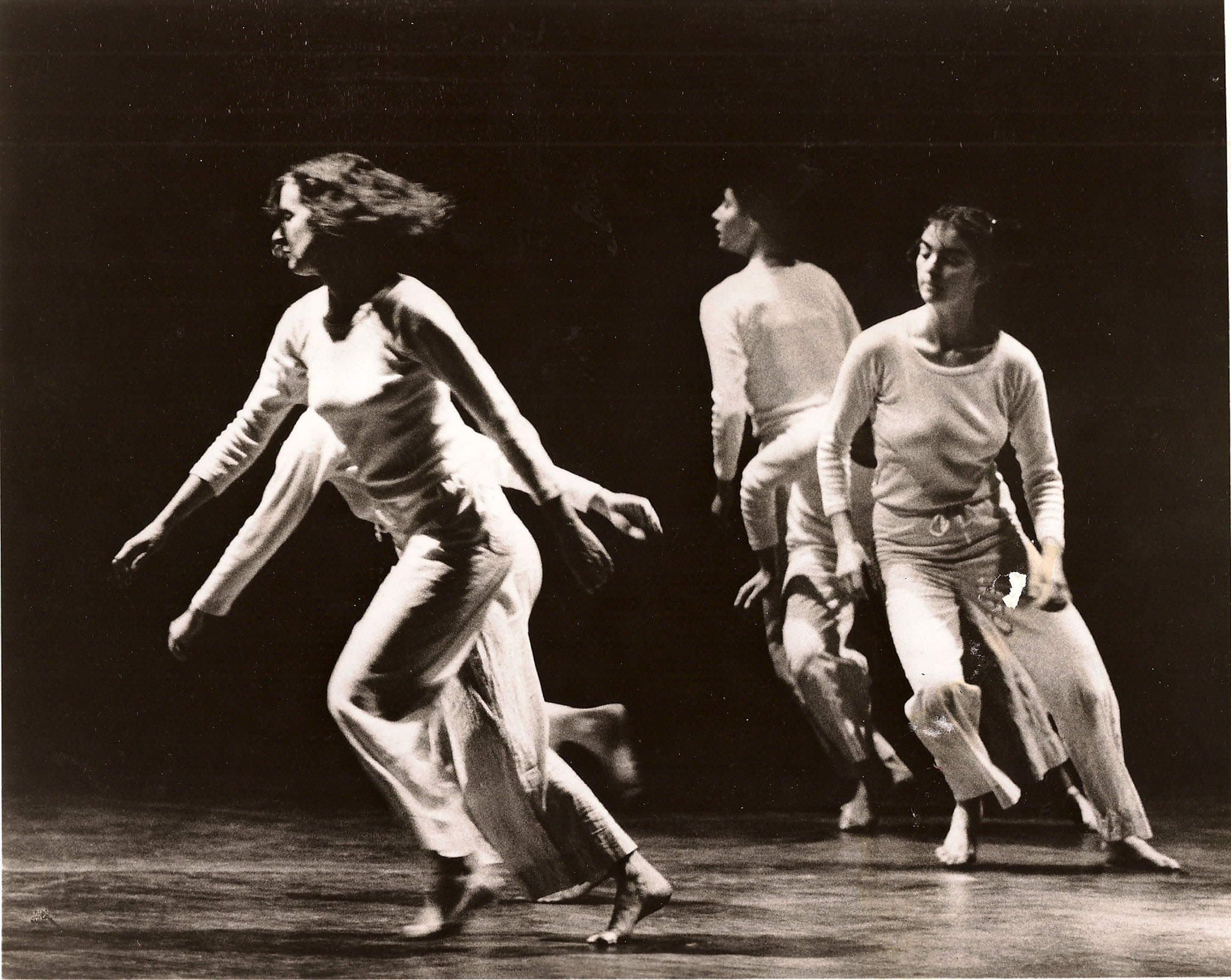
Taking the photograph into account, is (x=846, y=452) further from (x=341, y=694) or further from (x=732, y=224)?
(x=341, y=694)

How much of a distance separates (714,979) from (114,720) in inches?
75.8

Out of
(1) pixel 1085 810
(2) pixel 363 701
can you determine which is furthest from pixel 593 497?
(1) pixel 1085 810

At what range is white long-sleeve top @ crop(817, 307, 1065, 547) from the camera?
3752 mm

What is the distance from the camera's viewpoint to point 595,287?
3799 mm

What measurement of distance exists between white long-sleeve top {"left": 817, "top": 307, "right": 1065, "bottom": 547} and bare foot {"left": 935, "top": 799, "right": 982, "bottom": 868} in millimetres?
843

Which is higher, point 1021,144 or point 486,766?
point 1021,144

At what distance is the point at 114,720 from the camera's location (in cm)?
379

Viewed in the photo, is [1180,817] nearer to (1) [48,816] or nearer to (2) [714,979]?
(2) [714,979]

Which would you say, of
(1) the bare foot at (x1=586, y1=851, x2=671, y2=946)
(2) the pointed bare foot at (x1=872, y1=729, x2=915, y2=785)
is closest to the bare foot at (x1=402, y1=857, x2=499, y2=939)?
(1) the bare foot at (x1=586, y1=851, x2=671, y2=946)

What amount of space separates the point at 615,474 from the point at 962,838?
1485 millimetres

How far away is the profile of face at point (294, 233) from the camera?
3.72 m

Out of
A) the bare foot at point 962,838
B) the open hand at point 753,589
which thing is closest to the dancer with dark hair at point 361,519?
Answer: the open hand at point 753,589

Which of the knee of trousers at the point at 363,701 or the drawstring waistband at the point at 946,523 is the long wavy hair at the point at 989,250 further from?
the knee of trousers at the point at 363,701

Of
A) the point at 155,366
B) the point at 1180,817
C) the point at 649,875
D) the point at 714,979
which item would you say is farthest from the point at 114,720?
the point at 1180,817
